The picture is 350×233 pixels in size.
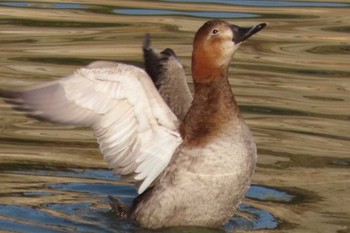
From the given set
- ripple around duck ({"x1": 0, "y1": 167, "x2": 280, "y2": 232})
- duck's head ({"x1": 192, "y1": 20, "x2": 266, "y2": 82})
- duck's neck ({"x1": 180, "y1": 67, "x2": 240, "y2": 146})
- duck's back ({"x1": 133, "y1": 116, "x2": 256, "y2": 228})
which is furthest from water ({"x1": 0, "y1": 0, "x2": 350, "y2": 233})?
duck's head ({"x1": 192, "y1": 20, "x2": 266, "y2": 82})

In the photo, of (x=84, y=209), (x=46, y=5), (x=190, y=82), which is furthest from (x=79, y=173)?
(x=46, y=5)

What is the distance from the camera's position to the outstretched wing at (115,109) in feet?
27.7

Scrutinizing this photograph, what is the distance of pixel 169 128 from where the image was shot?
29.0ft

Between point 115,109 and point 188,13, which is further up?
point 115,109

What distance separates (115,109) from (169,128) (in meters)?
0.44

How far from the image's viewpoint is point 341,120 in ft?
37.8

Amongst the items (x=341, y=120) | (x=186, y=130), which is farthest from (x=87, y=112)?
(x=341, y=120)

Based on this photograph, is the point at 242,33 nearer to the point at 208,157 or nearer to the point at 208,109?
the point at 208,109

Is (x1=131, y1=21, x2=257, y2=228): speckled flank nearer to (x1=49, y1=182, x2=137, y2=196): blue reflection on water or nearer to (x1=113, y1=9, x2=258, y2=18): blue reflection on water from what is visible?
(x1=49, y1=182, x2=137, y2=196): blue reflection on water

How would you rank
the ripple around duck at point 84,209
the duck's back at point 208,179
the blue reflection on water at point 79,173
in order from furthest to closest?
the blue reflection on water at point 79,173 < the ripple around duck at point 84,209 < the duck's back at point 208,179

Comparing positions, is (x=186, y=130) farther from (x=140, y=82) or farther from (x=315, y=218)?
(x=315, y=218)

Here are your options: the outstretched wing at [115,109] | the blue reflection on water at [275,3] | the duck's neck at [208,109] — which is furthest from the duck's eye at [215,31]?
the blue reflection on water at [275,3]

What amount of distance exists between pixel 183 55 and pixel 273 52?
1.01m

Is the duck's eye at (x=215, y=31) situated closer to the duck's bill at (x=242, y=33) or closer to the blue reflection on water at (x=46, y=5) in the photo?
the duck's bill at (x=242, y=33)
